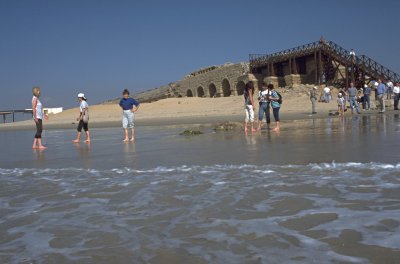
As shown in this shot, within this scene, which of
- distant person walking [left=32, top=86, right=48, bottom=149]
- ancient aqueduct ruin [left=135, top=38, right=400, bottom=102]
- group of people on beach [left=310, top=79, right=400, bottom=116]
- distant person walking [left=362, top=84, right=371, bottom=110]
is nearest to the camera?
distant person walking [left=32, top=86, right=48, bottom=149]

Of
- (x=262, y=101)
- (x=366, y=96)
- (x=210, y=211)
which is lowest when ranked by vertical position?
(x=210, y=211)

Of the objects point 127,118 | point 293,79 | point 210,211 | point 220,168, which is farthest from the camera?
point 293,79

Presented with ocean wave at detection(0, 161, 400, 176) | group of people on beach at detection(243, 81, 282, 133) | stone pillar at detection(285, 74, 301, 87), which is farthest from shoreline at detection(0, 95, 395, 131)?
ocean wave at detection(0, 161, 400, 176)

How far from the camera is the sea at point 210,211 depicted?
8.73 feet

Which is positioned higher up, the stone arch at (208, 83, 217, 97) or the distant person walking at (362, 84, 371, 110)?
the stone arch at (208, 83, 217, 97)

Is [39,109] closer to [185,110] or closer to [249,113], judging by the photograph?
[249,113]

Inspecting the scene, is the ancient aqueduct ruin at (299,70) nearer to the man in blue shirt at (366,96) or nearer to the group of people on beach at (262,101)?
the man in blue shirt at (366,96)

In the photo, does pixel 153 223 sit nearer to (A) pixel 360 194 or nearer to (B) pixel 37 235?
(B) pixel 37 235

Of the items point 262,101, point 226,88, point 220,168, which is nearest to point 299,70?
point 226,88

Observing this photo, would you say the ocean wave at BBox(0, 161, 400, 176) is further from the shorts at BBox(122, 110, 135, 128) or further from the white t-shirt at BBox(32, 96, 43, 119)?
the shorts at BBox(122, 110, 135, 128)

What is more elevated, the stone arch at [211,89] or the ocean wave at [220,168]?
the stone arch at [211,89]

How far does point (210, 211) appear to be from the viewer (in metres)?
3.57

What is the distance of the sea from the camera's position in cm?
266

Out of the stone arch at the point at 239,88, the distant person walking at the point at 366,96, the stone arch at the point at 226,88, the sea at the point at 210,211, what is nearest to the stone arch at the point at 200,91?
the stone arch at the point at 226,88
